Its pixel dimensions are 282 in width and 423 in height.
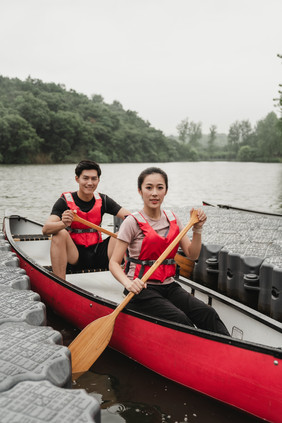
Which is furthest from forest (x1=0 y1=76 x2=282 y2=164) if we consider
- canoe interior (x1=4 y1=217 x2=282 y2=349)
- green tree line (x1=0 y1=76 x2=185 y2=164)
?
canoe interior (x1=4 y1=217 x2=282 y2=349)

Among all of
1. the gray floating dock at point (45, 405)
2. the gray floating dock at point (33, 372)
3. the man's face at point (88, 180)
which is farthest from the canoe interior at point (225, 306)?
the gray floating dock at point (45, 405)

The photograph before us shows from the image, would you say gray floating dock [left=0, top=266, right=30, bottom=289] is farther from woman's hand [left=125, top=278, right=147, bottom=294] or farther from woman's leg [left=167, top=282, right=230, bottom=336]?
woman's leg [left=167, top=282, right=230, bottom=336]

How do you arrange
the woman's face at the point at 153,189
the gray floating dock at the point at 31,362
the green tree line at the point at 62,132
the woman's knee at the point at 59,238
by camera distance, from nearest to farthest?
the gray floating dock at the point at 31,362 < the woman's face at the point at 153,189 < the woman's knee at the point at 59,238 < the green tree line at the point at 62,132

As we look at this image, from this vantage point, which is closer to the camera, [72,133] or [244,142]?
[72,133]

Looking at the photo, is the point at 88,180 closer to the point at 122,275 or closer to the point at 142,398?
the point at 122,275

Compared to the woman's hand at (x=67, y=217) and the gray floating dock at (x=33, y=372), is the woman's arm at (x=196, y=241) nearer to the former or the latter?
the woman's hand at (x=67, y=217)

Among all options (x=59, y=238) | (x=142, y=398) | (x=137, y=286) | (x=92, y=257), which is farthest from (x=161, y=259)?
(x=92, y=257)

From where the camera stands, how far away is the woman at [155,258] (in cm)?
305

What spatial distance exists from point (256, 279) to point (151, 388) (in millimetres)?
1697

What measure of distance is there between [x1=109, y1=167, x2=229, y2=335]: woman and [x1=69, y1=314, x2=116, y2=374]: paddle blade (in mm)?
244

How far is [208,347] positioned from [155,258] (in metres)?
0.77

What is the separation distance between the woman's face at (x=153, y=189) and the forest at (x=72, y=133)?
81.7 ft

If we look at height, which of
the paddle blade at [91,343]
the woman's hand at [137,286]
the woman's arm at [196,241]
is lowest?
the paddle blade at [91,343]

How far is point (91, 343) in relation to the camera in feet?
10.6
